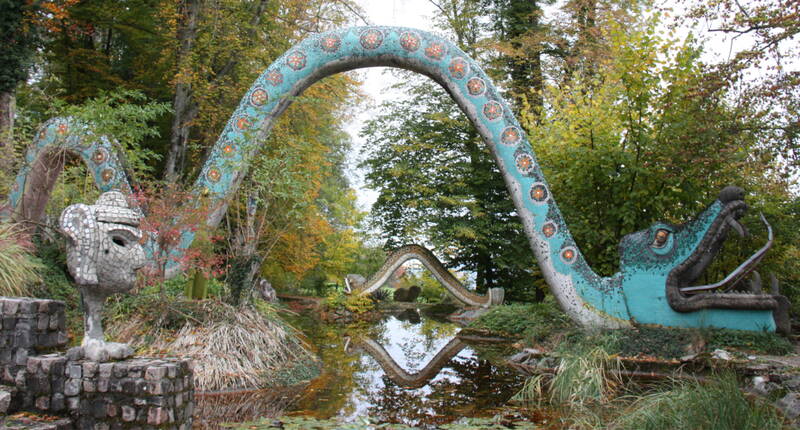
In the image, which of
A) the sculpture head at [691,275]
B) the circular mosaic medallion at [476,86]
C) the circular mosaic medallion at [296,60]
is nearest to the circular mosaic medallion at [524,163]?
the circular mosaic medallion at [476,86]

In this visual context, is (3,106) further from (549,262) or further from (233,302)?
(549,262)

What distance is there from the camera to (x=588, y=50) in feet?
48.3

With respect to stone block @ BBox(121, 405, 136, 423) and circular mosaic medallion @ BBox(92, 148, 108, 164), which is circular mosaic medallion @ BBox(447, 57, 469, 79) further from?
stone block @ BBox(121, 405, 136, 423)

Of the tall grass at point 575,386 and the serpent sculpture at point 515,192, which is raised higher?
the serpent sculpture at point 515,192

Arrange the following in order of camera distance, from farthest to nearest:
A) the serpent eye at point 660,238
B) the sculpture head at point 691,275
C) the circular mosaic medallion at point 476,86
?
the circular mosaic medallion at point 476,86 < the serpent eye at point 660,238 < the sculpture head at point 691,275

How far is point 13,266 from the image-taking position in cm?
638

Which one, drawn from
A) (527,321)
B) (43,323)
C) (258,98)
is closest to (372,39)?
(258,98)

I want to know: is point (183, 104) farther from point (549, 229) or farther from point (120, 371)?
point (120, 371)

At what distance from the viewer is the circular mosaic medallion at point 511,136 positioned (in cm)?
884

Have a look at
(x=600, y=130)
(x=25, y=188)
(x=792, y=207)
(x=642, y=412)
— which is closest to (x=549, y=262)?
(x=600, y=130)

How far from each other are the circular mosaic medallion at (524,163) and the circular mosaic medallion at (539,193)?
9.4 inches

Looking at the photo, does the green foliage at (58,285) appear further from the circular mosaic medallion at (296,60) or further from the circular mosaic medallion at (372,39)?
the circular mosaic medallion at (372,39)

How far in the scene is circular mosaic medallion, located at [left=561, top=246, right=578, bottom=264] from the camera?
27.7 ft

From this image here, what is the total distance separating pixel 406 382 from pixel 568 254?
126 inches
